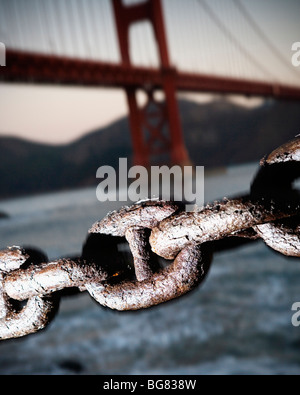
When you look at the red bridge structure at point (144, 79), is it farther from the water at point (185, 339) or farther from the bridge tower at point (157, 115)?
the water at point (185, 339)

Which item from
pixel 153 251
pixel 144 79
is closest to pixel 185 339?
pixel 153 251

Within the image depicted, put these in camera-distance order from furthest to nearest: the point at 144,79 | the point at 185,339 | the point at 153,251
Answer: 1. the point at 144,79
2. the point at 185,339
3. the point at 153,251

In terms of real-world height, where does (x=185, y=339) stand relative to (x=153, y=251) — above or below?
below

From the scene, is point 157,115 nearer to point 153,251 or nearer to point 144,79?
point 144,79

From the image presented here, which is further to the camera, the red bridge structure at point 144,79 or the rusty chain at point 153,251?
the red bridge structure at point 144,79

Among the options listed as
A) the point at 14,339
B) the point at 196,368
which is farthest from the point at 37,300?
the point at 196,368

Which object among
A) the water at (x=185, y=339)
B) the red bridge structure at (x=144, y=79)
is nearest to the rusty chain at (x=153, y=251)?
the water at (x=185, y=339)
